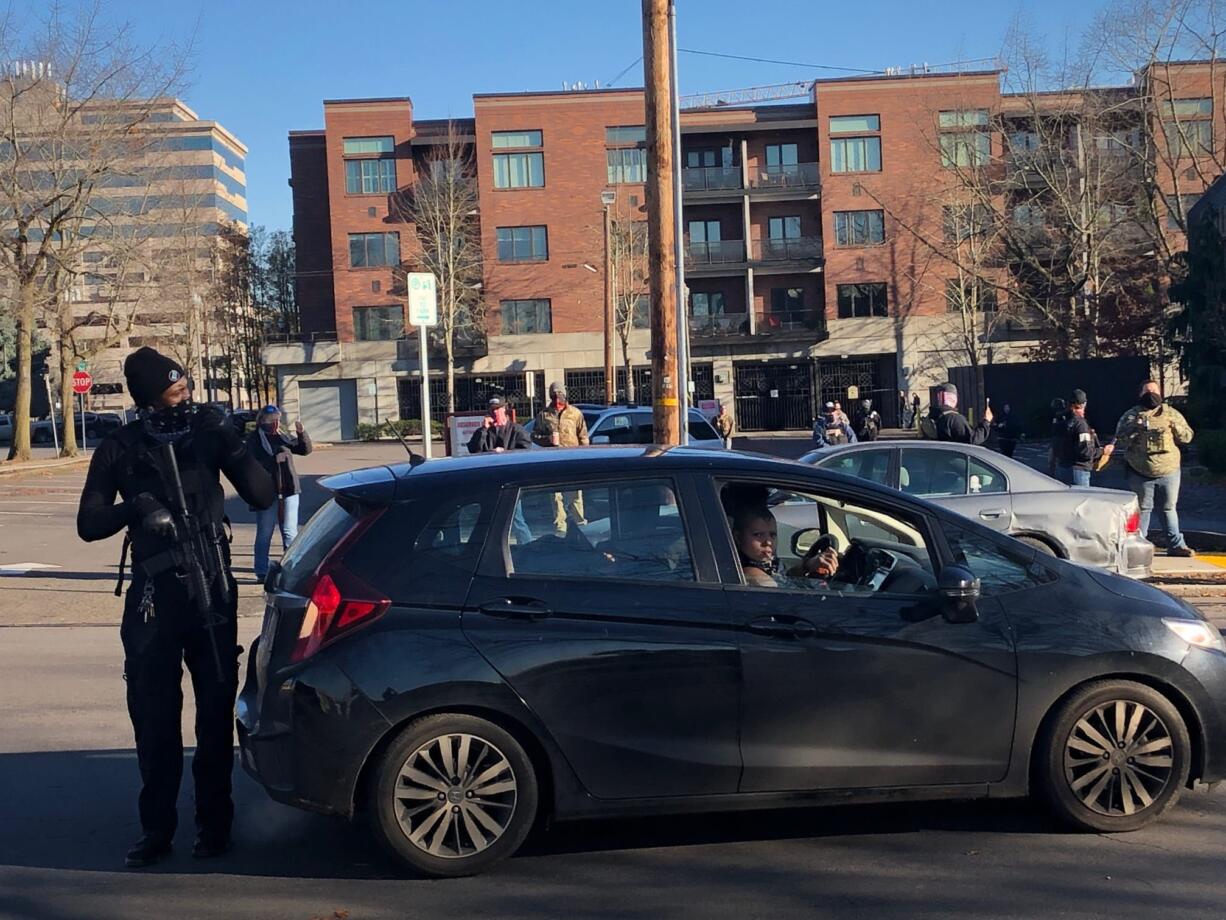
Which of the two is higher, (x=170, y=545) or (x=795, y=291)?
(x=795, y=291)

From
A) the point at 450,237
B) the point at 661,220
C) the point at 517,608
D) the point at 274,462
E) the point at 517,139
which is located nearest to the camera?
the point at 517,608

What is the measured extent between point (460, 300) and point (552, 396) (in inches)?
1809

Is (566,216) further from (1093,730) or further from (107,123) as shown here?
(1093,730)

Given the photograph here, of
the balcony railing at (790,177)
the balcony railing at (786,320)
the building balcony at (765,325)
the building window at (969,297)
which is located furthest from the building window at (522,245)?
the building window at (969,297)

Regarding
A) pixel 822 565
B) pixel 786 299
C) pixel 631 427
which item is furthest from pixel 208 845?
pixel 786 299

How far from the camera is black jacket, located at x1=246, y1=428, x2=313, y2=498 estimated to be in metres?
13.4

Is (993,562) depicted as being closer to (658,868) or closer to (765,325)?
(658,868)

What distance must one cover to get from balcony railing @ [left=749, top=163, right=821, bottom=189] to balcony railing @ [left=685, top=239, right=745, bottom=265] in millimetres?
2994

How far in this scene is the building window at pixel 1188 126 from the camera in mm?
35156

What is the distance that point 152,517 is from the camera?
4781 millimetres

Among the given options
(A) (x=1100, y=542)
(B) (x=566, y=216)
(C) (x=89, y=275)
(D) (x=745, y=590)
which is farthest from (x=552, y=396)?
(B) (x=566, y=216)

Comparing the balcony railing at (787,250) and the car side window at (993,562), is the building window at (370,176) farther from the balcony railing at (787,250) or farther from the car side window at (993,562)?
the car side window at (993,562)

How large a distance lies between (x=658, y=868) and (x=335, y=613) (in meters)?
1.63

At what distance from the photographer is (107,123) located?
35.9m
